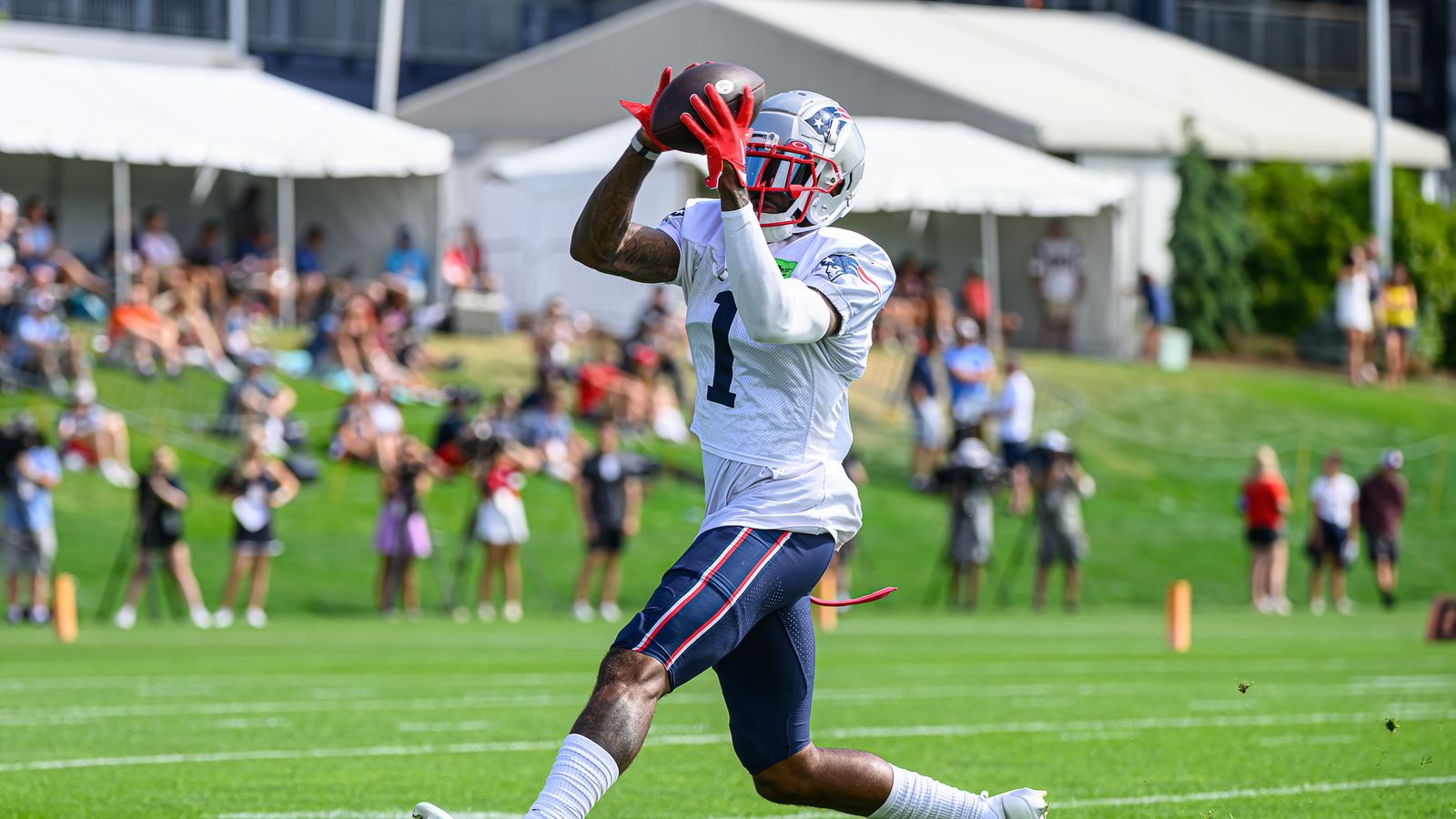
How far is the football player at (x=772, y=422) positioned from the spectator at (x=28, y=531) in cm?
1259

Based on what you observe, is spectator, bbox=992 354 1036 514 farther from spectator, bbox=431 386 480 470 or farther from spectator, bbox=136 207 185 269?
spectator, bbox=136 207 185 269

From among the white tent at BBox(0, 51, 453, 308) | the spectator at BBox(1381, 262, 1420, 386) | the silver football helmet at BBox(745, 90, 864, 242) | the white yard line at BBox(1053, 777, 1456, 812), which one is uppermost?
the white tent at BBox(0, 51, 453, 308)

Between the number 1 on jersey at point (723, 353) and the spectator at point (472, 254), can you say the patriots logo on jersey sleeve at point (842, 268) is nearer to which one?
the number 1 on jersey at point (723, 353)

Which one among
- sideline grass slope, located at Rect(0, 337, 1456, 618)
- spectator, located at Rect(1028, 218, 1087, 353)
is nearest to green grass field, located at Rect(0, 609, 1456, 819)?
sideline grass slope, located at Rect(0, 337, 1456, 618)

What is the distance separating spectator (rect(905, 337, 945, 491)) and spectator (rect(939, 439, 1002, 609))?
8.56 feet

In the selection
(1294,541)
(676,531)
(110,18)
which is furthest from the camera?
(110,18)

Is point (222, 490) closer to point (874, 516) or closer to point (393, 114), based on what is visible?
point (874, 516)

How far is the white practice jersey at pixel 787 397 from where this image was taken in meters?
4.54

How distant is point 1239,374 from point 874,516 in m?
9.06

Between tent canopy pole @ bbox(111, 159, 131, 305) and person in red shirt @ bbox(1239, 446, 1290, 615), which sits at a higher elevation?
tent canopy pole @ bbox(111, 159, 131, 305)

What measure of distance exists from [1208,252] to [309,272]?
1233 cm

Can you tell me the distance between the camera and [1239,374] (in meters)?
28.0

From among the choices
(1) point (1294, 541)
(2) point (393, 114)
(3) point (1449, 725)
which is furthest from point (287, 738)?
(2) point (393, 114)

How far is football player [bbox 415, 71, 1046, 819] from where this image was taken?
14.2 ft
